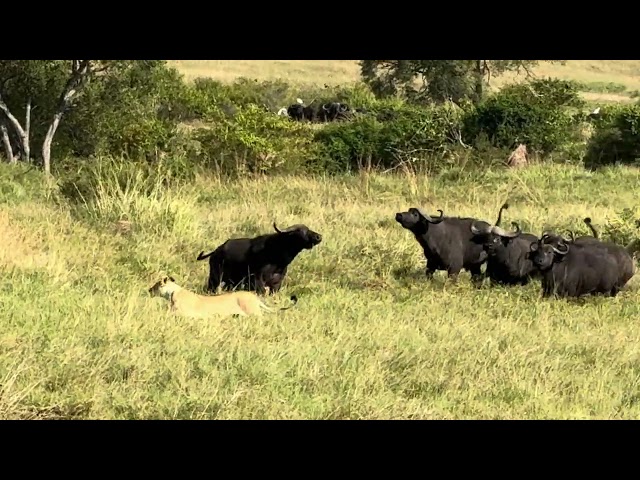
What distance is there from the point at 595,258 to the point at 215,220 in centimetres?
650

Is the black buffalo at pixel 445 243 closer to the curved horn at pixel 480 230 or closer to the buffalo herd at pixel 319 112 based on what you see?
the curved horn at pixel 480 230

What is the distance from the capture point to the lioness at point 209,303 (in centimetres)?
793

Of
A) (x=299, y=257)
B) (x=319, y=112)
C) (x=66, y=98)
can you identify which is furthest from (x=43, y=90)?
(x=319, y=112)

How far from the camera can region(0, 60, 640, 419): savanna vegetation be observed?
5.59 meters

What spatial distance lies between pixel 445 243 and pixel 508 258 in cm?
94

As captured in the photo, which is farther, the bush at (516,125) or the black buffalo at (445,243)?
the bush at (516,125)

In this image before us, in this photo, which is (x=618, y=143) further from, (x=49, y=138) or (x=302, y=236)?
(x=302, y=236)

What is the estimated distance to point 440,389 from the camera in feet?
19.5

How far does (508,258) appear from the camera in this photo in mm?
10000

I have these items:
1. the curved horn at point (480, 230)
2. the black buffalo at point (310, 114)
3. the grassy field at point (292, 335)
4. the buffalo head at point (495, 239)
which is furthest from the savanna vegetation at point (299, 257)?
the black buffalo at point (310, 114)

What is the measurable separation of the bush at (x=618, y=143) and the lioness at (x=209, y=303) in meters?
16.2
